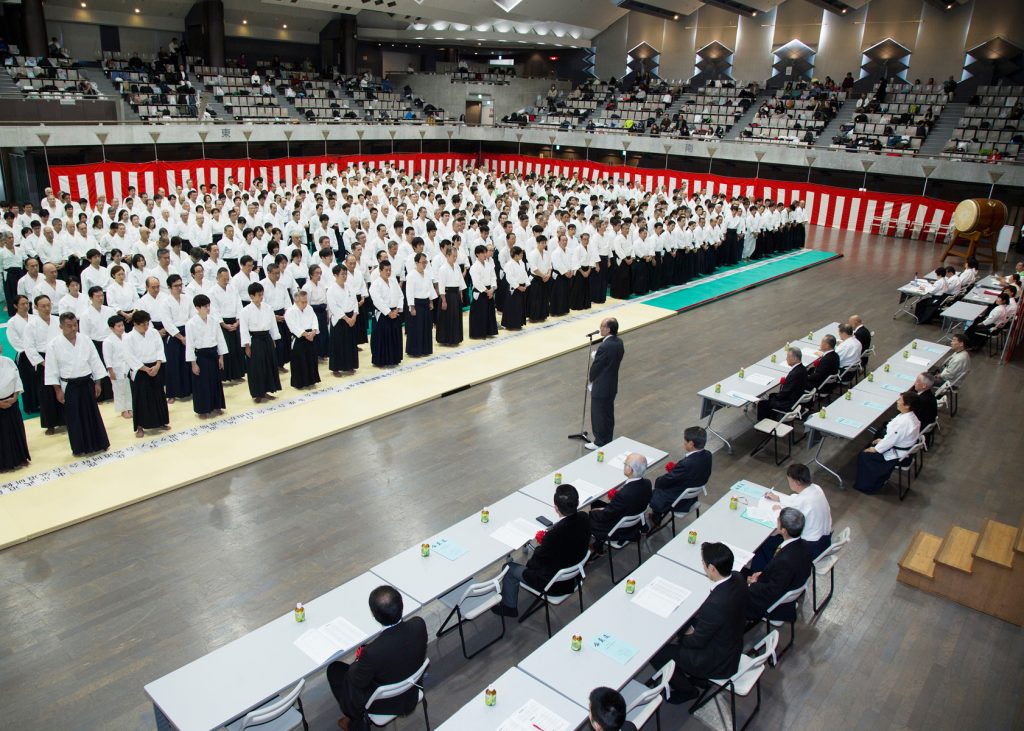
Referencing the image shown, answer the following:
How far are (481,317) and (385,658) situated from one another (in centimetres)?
795

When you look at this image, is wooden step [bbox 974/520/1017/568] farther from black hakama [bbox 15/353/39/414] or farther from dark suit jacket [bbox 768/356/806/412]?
black hakama [bbox 15/353/39/414]

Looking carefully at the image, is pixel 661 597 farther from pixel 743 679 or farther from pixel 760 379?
pixel 760 379

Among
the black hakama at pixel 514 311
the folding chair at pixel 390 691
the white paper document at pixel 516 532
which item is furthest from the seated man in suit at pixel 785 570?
the black hakama at pixel 514 311

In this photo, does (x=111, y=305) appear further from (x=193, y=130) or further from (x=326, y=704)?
(x=193, y=130)

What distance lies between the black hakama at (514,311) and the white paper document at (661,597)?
7.48 metres

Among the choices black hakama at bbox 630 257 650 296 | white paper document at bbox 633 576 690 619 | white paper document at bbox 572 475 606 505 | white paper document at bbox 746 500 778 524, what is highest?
black hakama at bbox 630 257 650 296

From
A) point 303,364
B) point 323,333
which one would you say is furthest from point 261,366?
point 323,333

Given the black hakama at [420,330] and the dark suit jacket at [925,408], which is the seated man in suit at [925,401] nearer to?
the dark suit jacket at [925,408]

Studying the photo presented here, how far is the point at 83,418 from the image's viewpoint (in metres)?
7.15

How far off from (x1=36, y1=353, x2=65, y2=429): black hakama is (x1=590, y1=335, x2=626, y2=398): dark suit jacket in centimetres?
566

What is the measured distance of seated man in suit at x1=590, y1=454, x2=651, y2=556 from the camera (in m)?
5.59

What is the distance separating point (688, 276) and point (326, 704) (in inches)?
510

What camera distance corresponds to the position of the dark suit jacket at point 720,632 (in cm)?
422

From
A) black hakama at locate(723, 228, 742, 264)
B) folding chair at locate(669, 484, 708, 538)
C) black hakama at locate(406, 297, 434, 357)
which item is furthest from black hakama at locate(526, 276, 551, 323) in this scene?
black hakama at locate(723, 228, 742, 264)
